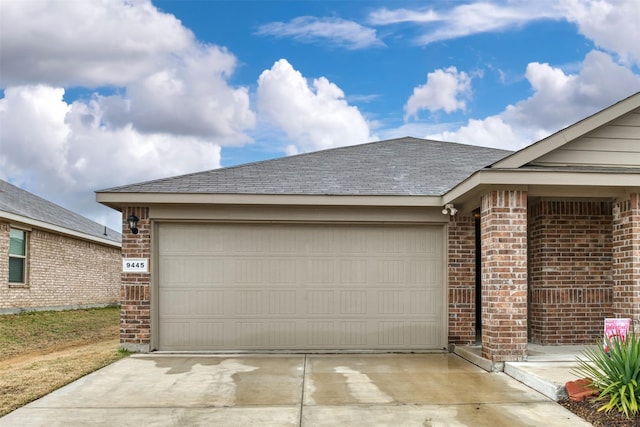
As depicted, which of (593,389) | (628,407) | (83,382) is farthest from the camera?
(83,382)

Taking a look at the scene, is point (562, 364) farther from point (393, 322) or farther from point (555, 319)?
point (393, 322)

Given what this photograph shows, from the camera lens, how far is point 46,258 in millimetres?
21109

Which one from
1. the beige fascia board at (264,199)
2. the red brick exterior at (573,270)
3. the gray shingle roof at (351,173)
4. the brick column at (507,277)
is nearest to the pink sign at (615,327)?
the brick column at (507,277)

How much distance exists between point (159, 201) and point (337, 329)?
3938mm

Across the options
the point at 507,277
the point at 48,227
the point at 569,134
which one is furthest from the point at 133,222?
the point at 48,227

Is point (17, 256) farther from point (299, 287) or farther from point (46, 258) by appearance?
point (299, 287)

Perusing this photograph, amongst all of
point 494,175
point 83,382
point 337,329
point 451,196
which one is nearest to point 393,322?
point 337,329

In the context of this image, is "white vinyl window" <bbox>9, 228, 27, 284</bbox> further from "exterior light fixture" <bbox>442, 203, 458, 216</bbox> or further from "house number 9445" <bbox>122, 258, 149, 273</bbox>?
"exterior light fixture" <bbox>442, 203, 458, 216</bbox>

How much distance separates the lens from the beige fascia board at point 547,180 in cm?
905

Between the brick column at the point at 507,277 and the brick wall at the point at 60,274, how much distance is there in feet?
47.8

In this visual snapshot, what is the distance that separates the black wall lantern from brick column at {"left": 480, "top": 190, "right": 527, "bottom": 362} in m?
6.02

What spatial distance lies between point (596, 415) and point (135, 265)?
7.87 metres

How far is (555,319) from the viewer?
10.9 metres

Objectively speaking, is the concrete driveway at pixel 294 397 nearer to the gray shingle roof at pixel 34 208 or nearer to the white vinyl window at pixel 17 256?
the white vinyl window at pixel 17 256
